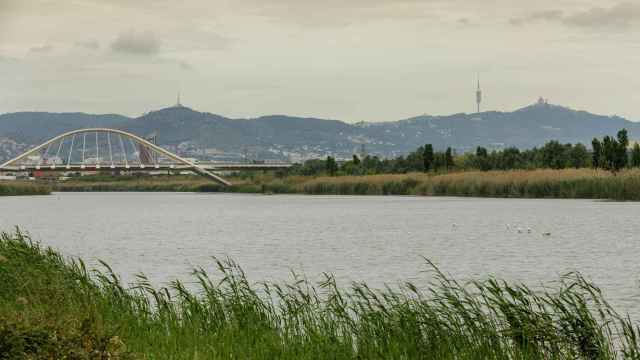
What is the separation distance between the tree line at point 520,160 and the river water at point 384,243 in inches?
317

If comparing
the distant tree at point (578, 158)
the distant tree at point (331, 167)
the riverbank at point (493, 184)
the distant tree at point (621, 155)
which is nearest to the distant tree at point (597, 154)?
the riverbank at point (493, 184)

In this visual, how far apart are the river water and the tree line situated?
8060 mm

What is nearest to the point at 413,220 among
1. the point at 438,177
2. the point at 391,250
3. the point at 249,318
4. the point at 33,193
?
the point at 391,250

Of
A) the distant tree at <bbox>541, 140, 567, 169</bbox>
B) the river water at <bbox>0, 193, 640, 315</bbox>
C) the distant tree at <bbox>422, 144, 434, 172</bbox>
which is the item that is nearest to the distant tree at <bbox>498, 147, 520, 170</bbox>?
the distant tree at <bbox>541, 140, 567, 169</bbox>

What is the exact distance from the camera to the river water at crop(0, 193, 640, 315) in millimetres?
31202

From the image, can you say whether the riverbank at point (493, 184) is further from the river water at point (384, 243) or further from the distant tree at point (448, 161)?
the distant tree at point (448, 161)

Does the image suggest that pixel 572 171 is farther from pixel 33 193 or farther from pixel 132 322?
pixel 33 193

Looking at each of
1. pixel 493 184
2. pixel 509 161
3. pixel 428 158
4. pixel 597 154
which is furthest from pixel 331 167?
pixel 597 154

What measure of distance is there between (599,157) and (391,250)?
170 ft

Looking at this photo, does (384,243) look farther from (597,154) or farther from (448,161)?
(448,161)

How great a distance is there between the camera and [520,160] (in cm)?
10600

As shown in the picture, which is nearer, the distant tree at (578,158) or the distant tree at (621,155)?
the distant tree at (621,155)

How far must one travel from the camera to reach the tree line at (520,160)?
276 ft

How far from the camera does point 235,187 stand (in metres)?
164
